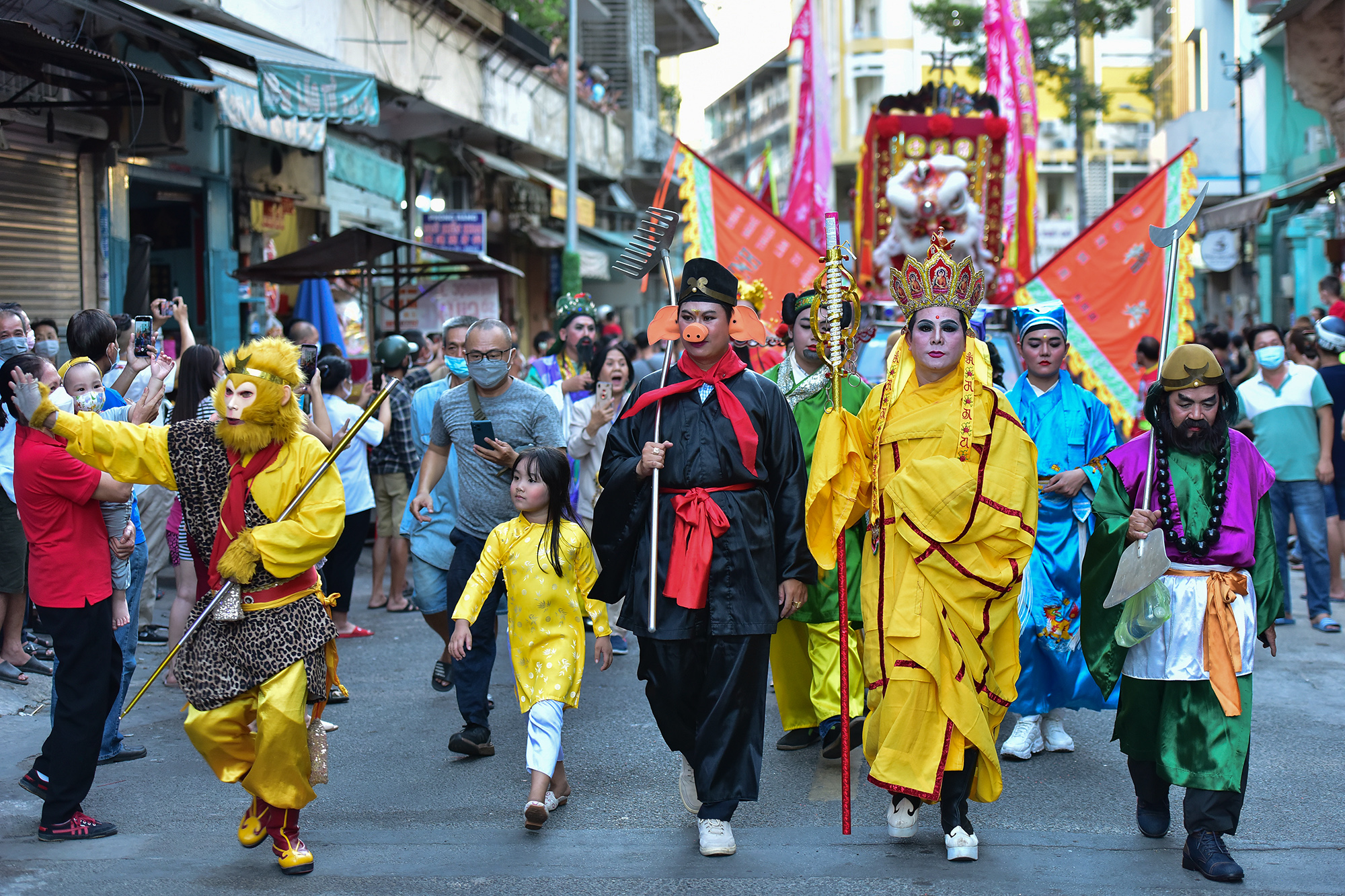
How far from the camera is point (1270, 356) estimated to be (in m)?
8.79

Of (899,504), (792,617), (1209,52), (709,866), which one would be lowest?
(709,866)

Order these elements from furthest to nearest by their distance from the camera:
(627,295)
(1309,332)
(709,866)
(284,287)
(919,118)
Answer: (627,295) → (284,287) → (919,118) → (1309,332) → (709,866)

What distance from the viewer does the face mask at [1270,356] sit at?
878cm

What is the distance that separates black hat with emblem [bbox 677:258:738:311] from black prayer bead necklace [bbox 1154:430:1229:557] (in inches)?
61.6

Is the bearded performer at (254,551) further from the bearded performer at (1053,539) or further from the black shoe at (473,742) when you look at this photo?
the bearded performer at (1053,539)

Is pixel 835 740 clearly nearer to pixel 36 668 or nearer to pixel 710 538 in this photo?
pixel 710 538

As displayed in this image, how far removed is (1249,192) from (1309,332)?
21657mm

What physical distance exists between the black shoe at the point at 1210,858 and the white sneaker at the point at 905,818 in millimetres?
874

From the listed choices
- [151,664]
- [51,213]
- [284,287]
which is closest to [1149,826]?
[151,664]

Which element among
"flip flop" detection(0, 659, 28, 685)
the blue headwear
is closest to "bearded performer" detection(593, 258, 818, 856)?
the blue headwear

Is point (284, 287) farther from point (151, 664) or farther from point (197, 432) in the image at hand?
point (197, 432)

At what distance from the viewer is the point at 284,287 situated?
14.7 meters

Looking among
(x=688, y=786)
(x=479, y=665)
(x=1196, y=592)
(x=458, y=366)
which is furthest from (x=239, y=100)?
(x=1196, y=592)

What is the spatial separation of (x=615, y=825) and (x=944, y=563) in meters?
1.55
